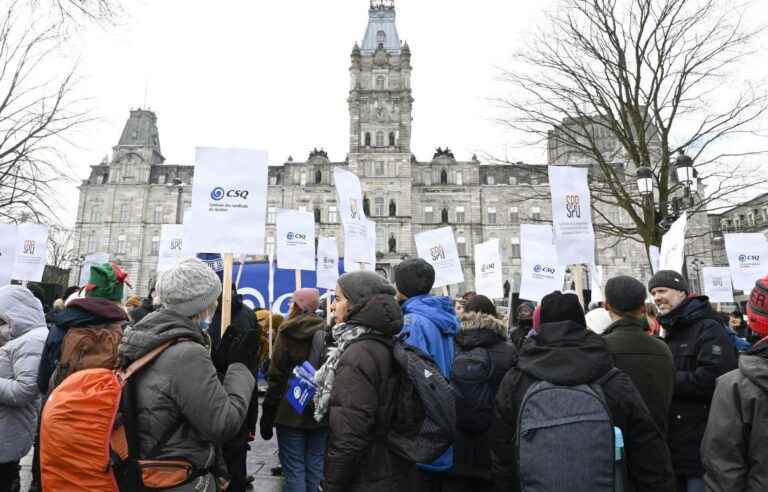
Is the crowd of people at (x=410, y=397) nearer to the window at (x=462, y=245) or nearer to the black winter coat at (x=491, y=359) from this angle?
the black winter coat at (x=491, y=359)

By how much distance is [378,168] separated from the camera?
51.1 metres

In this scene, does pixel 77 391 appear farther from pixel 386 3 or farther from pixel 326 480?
pixel 386 3

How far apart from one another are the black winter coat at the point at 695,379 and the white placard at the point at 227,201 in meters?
3.57

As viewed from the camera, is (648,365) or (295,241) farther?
(295,241)

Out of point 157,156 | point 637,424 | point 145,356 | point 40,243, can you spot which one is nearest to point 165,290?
point 145,356

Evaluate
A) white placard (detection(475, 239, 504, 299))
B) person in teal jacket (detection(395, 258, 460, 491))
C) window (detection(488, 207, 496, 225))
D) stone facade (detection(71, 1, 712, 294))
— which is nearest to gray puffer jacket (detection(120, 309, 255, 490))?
person in teal jacket (detection(395, 258, 460, 491))

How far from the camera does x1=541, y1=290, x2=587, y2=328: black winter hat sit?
2645 mm

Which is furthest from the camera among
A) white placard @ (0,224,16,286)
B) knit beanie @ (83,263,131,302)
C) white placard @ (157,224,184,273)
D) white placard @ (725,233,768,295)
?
white placard @ (157,224,184,273)

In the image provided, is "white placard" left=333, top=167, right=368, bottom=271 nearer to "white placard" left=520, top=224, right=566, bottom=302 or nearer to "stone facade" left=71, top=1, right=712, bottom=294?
"white placard" left=520, top=224, right=566, bottom=302

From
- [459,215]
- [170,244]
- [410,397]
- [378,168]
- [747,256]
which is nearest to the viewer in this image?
[410,397]

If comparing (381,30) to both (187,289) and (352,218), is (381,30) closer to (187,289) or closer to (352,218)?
(352,218)

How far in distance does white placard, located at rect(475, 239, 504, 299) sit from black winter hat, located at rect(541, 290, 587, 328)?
8.28m

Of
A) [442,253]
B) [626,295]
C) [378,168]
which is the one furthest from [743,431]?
[378,168]

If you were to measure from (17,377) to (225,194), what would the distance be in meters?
2.19
